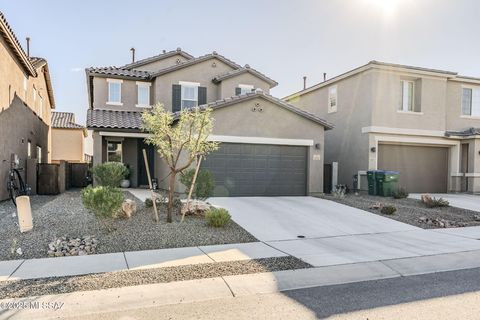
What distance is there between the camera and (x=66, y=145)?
32781 mm

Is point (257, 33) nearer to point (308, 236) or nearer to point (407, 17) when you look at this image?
point (407, 17)

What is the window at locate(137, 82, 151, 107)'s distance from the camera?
2056 cm

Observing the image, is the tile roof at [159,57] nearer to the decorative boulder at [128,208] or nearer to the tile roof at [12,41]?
the tile roof at [12,41]

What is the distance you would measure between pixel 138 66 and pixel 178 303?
64.3ft

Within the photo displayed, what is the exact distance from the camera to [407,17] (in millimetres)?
12852

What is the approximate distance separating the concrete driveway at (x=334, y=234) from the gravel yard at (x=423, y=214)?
0.64 meters

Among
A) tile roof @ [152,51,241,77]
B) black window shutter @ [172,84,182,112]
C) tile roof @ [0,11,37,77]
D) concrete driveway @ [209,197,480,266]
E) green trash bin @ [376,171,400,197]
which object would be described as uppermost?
tile roof @ [152,51,241,77]

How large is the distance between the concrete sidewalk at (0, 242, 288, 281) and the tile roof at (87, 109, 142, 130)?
11.4 meters

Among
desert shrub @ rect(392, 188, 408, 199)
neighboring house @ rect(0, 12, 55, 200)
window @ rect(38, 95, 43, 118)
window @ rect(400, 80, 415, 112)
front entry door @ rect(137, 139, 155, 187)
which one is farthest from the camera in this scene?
window @ rect(38, 95, 43, 118)

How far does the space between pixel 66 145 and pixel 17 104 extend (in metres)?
18.7

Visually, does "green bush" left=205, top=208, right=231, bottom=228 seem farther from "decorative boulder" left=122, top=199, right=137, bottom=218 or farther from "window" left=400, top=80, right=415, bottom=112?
"window" left=400, top=80, right=415, bottom=112

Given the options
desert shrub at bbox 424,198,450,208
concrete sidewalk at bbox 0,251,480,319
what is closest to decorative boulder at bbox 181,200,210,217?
concrete sidewalk at bbox 0,251,480,319

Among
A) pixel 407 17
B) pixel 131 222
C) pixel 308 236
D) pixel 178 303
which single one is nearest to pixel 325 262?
pixel 308 236

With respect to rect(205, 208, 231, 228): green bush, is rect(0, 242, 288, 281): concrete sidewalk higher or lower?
lower
